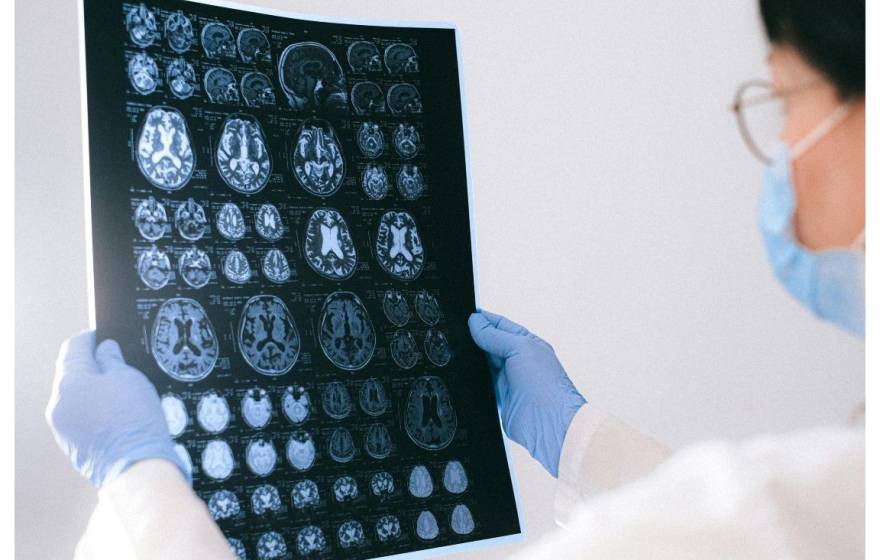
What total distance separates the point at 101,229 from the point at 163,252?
0.28 ft

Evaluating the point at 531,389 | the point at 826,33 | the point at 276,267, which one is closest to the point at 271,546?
the point at 276,267

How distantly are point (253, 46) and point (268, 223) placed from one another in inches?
10.4

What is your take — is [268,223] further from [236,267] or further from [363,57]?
[363,57]

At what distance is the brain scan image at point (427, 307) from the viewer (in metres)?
1.29

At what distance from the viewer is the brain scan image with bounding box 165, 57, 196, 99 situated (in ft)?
3.57

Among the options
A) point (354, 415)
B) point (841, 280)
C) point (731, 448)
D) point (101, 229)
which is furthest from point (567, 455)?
point (101, 229)

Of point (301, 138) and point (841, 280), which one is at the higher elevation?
point (301, 138)

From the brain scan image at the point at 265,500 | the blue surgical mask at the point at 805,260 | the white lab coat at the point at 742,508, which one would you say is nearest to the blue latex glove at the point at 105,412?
the brain scan image at the point at 265,500

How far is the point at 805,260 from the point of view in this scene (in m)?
1.03

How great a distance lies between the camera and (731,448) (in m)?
0.67

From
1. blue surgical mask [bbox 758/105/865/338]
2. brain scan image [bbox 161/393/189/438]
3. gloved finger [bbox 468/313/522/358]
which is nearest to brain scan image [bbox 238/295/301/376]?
brain scan image [bbox 161/393/189/438]

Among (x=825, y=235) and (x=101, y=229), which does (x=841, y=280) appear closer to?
(x=825, y=235)

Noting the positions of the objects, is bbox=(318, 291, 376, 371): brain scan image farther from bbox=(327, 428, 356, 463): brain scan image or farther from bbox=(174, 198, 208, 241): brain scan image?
bbox=(174, 198, 208, 241): brain scan image

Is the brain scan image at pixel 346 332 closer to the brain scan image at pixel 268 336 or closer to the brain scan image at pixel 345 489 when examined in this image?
the brain scan image at pixel 268 336
